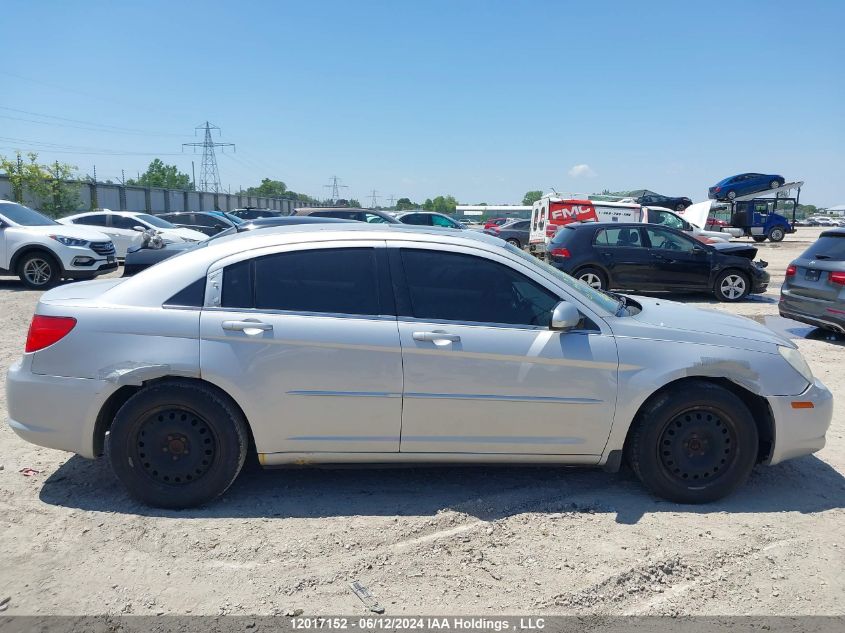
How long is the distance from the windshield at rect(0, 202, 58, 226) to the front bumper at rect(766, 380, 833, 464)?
13.8 meters

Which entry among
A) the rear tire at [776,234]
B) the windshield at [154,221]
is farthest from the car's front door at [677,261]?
the rear tire at [776,234]

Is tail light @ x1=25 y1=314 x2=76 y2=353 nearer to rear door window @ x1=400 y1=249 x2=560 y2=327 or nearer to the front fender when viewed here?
rear door window @ x1=400 y1=249 x2=560 y2=327

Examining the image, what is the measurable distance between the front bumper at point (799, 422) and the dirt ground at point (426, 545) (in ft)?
1.12

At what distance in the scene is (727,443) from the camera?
3.89 m

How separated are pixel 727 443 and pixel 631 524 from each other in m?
0.79

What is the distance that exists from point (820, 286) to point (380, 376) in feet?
23.7

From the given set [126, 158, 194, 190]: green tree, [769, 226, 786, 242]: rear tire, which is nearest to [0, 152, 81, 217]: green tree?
[769, 226, 786, 242]: rear tire

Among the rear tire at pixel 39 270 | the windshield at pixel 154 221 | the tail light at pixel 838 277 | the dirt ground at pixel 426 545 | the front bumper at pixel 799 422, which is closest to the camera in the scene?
the dirt ground at pixel 426 545

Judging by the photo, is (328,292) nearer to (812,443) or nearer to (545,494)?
(545,494)

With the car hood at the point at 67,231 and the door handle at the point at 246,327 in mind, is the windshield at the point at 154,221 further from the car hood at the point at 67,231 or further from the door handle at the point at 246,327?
the door handle at the point at 246,327

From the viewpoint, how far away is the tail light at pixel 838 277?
8148mm

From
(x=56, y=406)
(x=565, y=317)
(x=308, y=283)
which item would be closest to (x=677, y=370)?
(x=565, y=317)

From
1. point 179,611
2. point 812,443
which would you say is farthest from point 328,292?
point 812,443

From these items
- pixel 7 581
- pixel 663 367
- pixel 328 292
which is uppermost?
pixel 328 292
